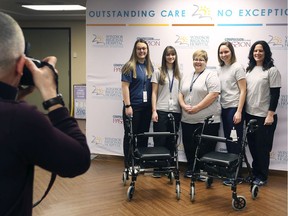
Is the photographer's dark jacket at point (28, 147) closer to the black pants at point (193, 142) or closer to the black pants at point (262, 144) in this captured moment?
the black pants at point (193, 142)

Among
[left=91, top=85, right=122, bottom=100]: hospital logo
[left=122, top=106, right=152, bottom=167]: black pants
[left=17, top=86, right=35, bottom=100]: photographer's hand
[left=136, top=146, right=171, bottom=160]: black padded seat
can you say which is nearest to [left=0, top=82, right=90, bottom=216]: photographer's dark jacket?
[left=17, top=86, right=35, bottom=100]: photographer's hand

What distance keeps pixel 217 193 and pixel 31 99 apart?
6505 mm

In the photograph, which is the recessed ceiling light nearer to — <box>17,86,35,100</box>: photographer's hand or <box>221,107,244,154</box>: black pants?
<box>221,107,244,154</box>: black pants

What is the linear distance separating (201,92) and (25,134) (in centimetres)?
312

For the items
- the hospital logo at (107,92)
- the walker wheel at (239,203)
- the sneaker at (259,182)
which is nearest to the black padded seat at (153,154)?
the walker wheel at (239,203)

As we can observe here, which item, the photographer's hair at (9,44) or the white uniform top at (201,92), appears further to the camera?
the white uniform top at (201,92)

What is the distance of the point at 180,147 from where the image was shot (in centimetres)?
440

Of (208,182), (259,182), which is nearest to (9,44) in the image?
(208,182)

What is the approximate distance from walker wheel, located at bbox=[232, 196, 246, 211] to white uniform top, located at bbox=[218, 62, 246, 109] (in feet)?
3.64

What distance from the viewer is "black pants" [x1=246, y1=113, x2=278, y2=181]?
3.67m

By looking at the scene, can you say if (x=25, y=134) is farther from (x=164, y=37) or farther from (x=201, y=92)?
(x=164, y=37)

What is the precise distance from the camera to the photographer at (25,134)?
0.81 m

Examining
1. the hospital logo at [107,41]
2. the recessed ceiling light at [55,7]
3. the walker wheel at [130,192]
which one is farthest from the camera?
the recessed ceiling light at [55,7]

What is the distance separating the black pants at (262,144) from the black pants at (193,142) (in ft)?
1.35
